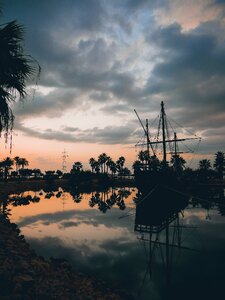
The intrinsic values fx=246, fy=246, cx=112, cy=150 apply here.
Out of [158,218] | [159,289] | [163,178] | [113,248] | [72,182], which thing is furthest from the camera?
[72,182]

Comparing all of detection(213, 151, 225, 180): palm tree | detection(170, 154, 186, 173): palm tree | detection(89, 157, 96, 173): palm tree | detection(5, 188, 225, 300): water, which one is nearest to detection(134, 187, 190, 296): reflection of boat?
detection(5, 188, 225, 300): water

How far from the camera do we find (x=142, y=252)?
60.6 ft

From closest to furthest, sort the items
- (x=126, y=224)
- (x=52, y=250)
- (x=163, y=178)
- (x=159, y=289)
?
(x=159, y=289) < (x=52, y=250) < (x=126, y=224) < (x=163, y=178)

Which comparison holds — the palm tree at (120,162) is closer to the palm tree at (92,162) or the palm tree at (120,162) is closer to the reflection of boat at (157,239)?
the palm tree at (92,162)

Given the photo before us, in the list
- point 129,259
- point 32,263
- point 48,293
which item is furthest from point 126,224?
point 48,293

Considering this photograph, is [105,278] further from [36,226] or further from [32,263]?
[36,226]

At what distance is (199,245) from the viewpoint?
66.8 ft

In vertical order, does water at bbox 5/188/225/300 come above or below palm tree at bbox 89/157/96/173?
below

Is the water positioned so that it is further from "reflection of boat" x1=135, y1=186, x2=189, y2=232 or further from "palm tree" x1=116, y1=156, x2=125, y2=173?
"palm tree" x1=116, y1=156, x2=125, y2=173

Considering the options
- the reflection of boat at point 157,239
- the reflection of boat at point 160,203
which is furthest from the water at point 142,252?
the reflection of boat at point 160,203

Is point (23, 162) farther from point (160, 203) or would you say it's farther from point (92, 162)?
point (160, 203)

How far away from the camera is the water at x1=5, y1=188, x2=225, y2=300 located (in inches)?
508

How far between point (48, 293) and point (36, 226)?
1901 centimetres

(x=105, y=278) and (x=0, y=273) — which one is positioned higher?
(x=0, y=273)
